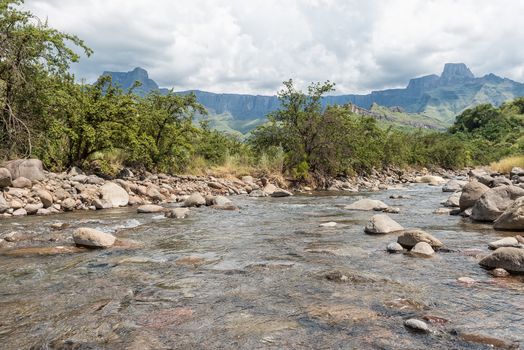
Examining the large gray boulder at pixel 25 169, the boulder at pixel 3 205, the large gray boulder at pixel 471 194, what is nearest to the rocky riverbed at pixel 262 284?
the boulder at pixel 3 205

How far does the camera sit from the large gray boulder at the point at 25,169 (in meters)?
15.7

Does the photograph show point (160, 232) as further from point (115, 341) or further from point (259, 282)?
point (115, 341)

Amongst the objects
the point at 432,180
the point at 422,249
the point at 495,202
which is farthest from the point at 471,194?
the point at 432,180

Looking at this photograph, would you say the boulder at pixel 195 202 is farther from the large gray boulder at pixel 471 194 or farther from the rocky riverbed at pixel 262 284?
the large gray boulder at pixel 471 194

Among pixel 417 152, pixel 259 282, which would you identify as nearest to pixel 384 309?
pixel 259 282

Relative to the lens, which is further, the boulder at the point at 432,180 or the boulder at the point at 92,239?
the boulder at the point at 432,180

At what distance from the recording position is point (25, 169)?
15.8m

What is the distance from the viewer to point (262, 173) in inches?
1184

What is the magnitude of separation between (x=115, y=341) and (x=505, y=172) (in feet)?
123

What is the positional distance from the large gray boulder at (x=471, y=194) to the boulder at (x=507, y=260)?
799cm

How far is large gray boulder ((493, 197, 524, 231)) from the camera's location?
10.4 metres

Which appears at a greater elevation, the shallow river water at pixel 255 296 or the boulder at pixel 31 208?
the shallow river water at pixel 255 296

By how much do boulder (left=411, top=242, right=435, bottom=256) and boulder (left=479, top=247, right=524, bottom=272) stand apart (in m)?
1.19

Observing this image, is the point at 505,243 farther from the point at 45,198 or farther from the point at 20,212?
the point at 45,198
